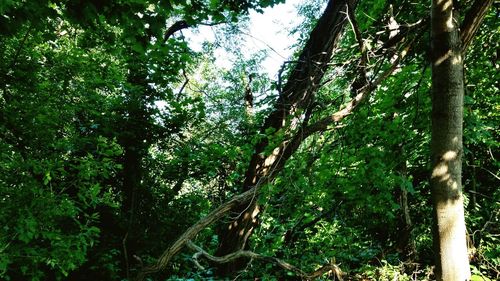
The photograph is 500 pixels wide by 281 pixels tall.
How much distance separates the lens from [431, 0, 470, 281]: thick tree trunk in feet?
6.70

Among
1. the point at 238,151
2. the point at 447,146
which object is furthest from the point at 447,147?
the point at 238,151

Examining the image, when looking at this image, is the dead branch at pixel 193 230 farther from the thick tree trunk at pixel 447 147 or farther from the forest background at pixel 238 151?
the thick tree trunk at pixel 447 147

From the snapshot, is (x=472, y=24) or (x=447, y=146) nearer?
(x=447, y=146)

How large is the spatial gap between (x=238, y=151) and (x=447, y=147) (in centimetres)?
340

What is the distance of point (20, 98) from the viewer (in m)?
4.18

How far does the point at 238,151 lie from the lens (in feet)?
17.3

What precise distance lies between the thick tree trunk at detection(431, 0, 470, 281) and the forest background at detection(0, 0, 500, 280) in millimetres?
285

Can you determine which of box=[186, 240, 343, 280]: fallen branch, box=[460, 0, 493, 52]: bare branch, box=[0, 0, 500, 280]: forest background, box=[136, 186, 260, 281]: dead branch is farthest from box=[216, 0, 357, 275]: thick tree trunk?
box=[460, 0, 493, 52]: bare branch

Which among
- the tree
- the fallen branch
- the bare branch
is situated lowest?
the fallen branch

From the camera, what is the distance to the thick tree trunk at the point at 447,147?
6.70 ft

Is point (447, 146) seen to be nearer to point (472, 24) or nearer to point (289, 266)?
point (472, 24)

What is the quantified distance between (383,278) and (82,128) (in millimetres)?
4545

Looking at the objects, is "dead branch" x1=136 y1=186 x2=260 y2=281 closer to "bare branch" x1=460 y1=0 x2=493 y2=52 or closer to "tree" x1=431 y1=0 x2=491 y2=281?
"tree" x1=431 y1=0 x2=491 y2=281

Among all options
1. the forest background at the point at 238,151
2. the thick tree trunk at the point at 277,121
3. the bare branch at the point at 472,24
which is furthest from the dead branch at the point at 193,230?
the bare branch at the point at 472,24
